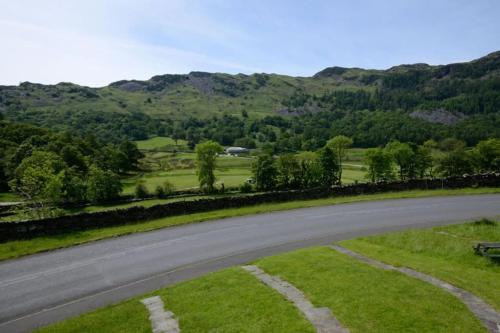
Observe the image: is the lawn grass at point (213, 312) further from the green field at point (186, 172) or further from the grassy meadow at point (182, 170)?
the green field at point (186, 172)

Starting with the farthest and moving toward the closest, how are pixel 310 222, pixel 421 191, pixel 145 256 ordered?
1. pixel 421 191
2. pixel 310 222
3. pixel 145 256

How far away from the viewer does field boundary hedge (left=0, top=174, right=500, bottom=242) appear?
24.8 m

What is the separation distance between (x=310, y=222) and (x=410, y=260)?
10707 mm

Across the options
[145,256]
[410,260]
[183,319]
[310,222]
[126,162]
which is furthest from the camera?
[126,162]

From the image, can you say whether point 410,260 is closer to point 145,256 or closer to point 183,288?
point 183,288

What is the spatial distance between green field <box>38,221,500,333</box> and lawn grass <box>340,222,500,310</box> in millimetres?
50

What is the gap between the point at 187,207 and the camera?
32.0 metres

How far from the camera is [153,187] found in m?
91.4

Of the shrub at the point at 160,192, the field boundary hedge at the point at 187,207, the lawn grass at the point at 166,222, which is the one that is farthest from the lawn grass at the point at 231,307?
the shrub at the point at 160,192

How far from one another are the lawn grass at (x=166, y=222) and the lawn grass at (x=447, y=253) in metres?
12.8

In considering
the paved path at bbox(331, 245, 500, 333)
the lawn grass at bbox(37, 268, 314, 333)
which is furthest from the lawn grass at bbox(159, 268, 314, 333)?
the paved path at bbox(331, 245, 500, 333)

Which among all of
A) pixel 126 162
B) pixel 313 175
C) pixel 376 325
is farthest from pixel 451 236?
pixel 126 162

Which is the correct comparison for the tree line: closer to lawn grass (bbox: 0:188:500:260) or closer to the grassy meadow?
the grassy meadow

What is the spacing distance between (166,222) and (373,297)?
1979 cm
